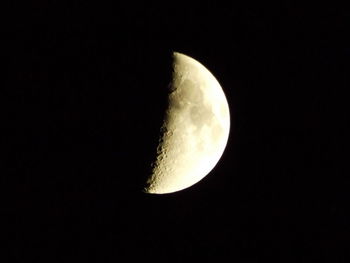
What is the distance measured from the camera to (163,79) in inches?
128

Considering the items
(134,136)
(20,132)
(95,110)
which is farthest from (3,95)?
(134,136)

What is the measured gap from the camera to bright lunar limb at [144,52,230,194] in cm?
329

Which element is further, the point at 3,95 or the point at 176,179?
the point at 176,179

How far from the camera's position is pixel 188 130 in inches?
131

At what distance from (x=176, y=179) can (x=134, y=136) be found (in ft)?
2.35

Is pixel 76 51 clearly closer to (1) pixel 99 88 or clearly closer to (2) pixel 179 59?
(1) pixel 99 88

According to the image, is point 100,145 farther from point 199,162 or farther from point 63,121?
point 199,162

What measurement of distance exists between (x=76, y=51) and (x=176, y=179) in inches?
57.8

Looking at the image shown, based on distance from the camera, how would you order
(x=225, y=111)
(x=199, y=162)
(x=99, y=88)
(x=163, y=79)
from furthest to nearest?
(x=225, y=111) < (x=199, y=162) < (x=163, y=79) < (x=99, y=88)

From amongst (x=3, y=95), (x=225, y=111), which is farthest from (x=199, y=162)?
(x=3, y=95)

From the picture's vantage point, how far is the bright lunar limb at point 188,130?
3285mm

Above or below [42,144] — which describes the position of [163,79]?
above

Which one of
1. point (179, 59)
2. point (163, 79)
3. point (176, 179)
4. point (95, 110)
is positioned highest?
point (179, 59)

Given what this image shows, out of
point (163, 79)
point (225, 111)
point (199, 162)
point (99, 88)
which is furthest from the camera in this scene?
point (225, 111)
